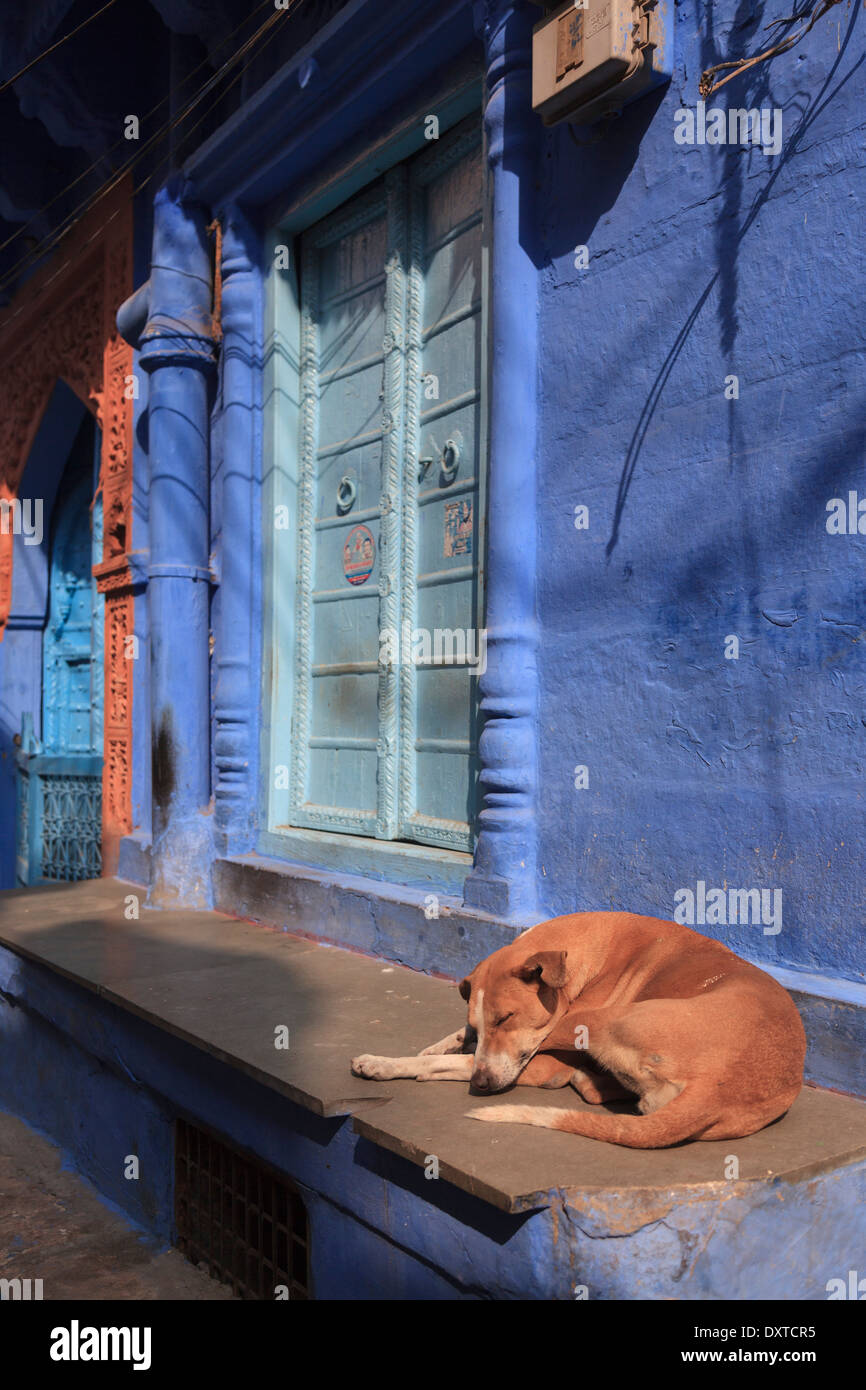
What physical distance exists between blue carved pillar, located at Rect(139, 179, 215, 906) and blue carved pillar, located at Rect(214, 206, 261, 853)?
0.17 m

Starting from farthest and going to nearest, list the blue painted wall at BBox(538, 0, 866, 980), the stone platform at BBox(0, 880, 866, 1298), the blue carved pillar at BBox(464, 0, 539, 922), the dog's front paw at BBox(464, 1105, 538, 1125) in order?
the blue carved pillar at BBox(464, 0, 539, 922) → the blue painted wall at BBox(538, 0, 866, 980) → the dog's front paw at BBox(464, 1105, 538, 1125) → the stone platform at BBox(0, 880, 866, 1298)

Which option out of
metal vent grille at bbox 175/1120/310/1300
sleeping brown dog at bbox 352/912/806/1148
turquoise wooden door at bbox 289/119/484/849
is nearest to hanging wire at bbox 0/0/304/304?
turquoise wooden door at bbox 289/119/484/849

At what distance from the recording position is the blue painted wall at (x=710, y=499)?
2.89m

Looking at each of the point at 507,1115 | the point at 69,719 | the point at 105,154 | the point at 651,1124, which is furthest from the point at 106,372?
the point at 651,1124

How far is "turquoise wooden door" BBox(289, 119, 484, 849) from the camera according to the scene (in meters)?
4.59

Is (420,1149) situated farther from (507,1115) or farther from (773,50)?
(773,50)

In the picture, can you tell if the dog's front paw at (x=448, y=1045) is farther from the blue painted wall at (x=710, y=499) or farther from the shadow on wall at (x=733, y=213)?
the shadow on wall at (x=733, y=213)

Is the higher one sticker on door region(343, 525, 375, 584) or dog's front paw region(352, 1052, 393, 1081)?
sticker on door region(343, 525, 375, 584)

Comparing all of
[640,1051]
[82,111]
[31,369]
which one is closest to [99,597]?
[31,369]

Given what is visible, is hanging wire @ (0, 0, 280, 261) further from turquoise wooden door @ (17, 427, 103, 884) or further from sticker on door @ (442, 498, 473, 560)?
sticker on door @ (442, 498, 473, 560)

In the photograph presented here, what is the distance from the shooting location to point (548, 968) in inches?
104

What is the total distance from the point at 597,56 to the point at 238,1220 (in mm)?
3801

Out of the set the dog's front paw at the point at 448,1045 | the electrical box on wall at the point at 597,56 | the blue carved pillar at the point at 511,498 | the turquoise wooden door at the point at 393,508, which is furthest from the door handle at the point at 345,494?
the dog's front paw at the point at 448,1045
